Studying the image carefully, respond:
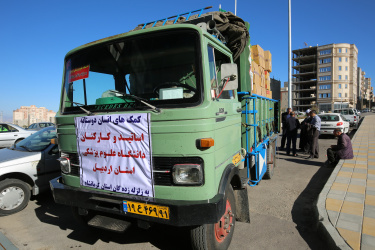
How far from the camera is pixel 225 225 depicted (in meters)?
2.89

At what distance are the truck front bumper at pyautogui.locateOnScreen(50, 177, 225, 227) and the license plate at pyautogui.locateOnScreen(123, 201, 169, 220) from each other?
0.10 ft

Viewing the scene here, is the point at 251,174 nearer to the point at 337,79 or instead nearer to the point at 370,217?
the point at 370,217

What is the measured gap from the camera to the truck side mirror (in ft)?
8.91

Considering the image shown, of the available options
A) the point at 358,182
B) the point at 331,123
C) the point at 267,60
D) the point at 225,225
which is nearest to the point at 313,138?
the point at 358,182

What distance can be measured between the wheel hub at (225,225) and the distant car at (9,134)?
11430mm

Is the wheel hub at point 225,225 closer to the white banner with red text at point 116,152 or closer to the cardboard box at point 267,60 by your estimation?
the white banner with red text at point 116,152

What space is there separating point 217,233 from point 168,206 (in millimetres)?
851

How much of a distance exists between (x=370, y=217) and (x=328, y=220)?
74cm

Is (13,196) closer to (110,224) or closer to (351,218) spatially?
(110,224)

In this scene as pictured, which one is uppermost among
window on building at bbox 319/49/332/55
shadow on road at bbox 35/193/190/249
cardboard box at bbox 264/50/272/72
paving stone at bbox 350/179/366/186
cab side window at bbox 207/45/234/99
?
window on building at bbox 319/49/332/55

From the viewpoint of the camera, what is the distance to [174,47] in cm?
262

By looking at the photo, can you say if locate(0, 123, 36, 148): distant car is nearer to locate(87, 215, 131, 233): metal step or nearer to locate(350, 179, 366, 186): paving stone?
locate(87, 215, 131, 233): metal step

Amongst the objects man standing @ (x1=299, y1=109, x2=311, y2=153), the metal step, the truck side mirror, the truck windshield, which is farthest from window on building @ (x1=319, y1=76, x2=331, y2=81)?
the metal step

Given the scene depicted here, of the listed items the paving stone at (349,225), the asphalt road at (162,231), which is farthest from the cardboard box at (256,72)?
the paving stone at (349,225)
